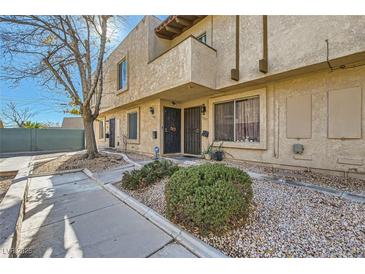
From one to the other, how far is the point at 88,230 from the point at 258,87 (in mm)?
6042

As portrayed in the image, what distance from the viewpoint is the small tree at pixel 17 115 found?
65.3ft

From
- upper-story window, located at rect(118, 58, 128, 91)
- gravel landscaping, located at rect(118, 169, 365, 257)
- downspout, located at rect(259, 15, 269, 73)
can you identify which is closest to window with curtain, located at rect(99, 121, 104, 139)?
upper-story window, located at rect(118, 58, 128, 91)

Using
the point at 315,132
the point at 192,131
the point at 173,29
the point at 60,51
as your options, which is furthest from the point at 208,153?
the point at 60,51

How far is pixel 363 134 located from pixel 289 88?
2.12m

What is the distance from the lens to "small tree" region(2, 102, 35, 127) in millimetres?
19894

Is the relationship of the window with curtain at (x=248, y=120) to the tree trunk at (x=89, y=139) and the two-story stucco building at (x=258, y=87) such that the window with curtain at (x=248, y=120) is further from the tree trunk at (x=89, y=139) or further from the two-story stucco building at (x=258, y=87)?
the tree trunk at (x=89, y=139)

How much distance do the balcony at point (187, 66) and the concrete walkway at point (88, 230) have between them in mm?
4238

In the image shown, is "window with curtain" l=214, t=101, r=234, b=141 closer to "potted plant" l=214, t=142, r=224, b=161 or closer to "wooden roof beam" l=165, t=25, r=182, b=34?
"potted plant" l=214, t=142, r=224, b=161

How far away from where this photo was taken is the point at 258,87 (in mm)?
5781

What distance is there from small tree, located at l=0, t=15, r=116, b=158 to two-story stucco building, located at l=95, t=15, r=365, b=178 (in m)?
1.97

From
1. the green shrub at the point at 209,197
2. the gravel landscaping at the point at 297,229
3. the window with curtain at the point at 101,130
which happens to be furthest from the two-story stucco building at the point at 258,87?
the window with curtain at the point at 101,130

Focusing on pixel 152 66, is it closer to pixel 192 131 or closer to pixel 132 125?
pixel 192 131
